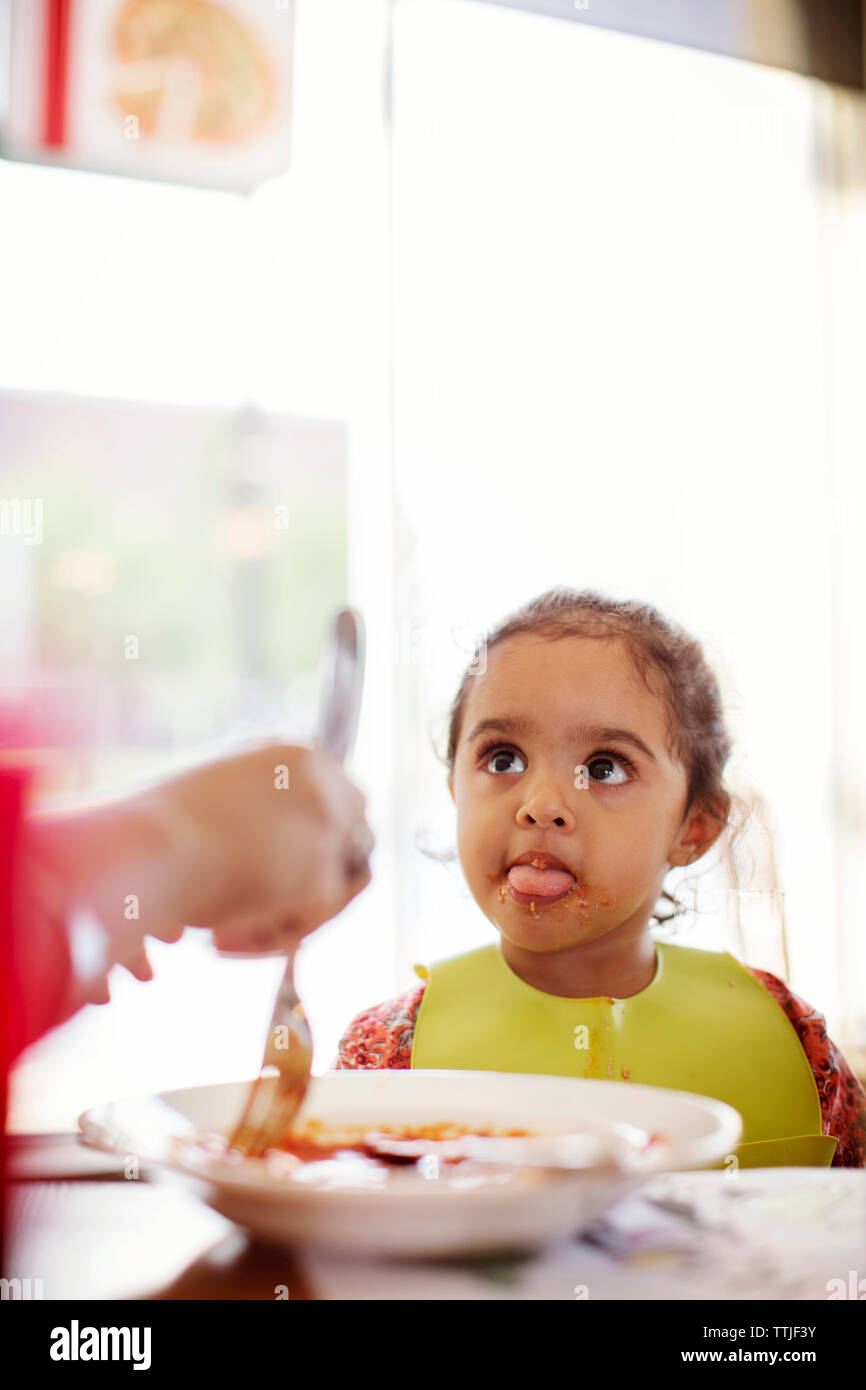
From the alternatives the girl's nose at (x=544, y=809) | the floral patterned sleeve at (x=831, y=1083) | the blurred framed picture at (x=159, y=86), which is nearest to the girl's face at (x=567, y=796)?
the girl's nose at (x=544, y=809)

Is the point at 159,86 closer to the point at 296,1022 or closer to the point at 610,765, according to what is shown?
the point at 610,765

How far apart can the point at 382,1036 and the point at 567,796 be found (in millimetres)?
193

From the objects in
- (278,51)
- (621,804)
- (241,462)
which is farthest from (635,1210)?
(278,51)

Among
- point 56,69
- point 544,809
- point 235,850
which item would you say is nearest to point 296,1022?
point 235,850

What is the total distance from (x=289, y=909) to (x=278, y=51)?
107 centimetres

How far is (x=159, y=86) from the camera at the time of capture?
43.6 inches

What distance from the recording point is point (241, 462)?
1263 mm

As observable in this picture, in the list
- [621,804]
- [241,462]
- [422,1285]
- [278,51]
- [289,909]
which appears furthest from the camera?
[241,462]

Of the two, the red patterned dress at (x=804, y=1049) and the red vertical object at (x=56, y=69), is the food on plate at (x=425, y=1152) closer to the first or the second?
the red patterned dress at (x=804, y=1049)

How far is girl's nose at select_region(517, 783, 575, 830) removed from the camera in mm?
646

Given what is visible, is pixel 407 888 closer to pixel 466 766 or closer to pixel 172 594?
pixel 172 594

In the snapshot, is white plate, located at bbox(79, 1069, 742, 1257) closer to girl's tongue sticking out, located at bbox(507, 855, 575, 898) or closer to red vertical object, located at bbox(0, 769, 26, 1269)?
red vertical object, located at bbox(0, 769, 26, 1269)

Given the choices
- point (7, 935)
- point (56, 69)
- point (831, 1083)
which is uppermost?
point (56, 69)

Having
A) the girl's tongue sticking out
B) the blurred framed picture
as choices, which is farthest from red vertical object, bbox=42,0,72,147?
the girl's tongue sticking out
